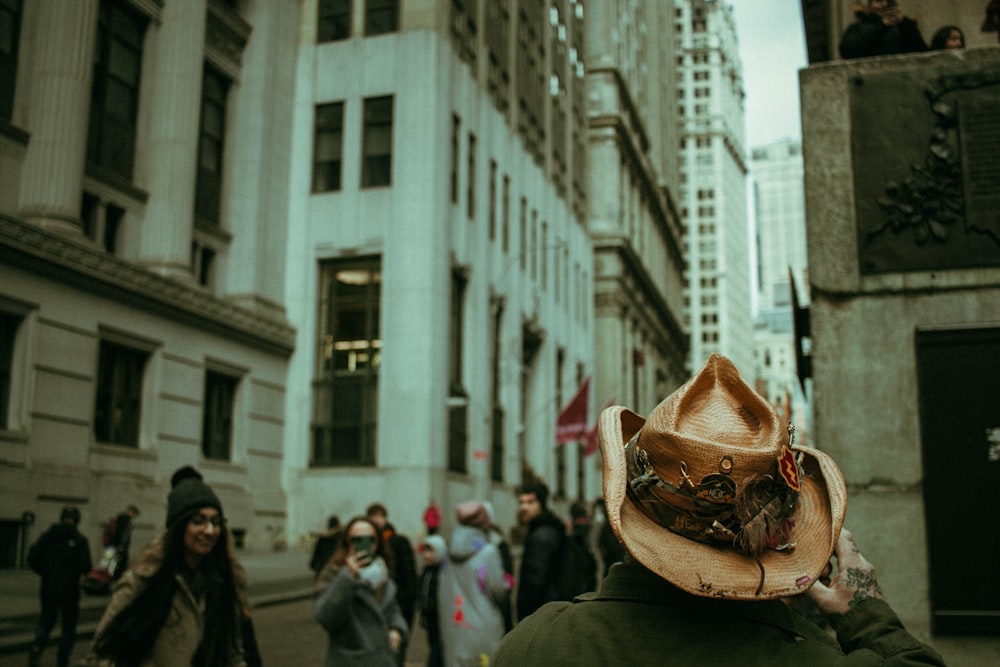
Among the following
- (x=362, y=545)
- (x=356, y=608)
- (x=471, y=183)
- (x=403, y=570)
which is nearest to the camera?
(x=362, y=545)

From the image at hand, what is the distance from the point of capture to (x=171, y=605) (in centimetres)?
523

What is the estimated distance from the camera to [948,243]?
5906 mm

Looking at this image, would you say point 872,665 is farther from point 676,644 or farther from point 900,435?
point 900,435

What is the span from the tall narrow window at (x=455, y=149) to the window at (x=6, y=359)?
53.8ft

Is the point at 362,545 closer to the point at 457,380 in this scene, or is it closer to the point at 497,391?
the point at 457,380

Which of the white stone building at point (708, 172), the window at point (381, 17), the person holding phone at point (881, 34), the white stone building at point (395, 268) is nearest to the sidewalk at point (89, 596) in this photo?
the white stone building at point (395, 268)

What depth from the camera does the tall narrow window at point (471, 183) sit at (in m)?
35.7

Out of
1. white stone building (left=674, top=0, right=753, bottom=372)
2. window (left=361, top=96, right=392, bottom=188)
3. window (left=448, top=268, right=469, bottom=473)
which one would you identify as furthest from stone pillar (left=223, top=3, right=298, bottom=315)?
white stone building (left=674, top=0, right=753, bottom=372)

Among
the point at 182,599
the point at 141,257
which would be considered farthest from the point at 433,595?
the point at 141,257

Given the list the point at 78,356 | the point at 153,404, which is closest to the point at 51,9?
the point at 78,356

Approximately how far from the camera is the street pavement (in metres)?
13.5

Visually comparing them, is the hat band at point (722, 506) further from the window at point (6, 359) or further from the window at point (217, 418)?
the window at point (217, 418)

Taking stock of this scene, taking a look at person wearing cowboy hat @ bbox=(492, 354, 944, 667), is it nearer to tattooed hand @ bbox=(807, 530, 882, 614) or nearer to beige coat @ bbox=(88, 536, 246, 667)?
tattooed hand @ bbox=(807, 530, 882, 614)

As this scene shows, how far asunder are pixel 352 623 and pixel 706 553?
5.29 m
